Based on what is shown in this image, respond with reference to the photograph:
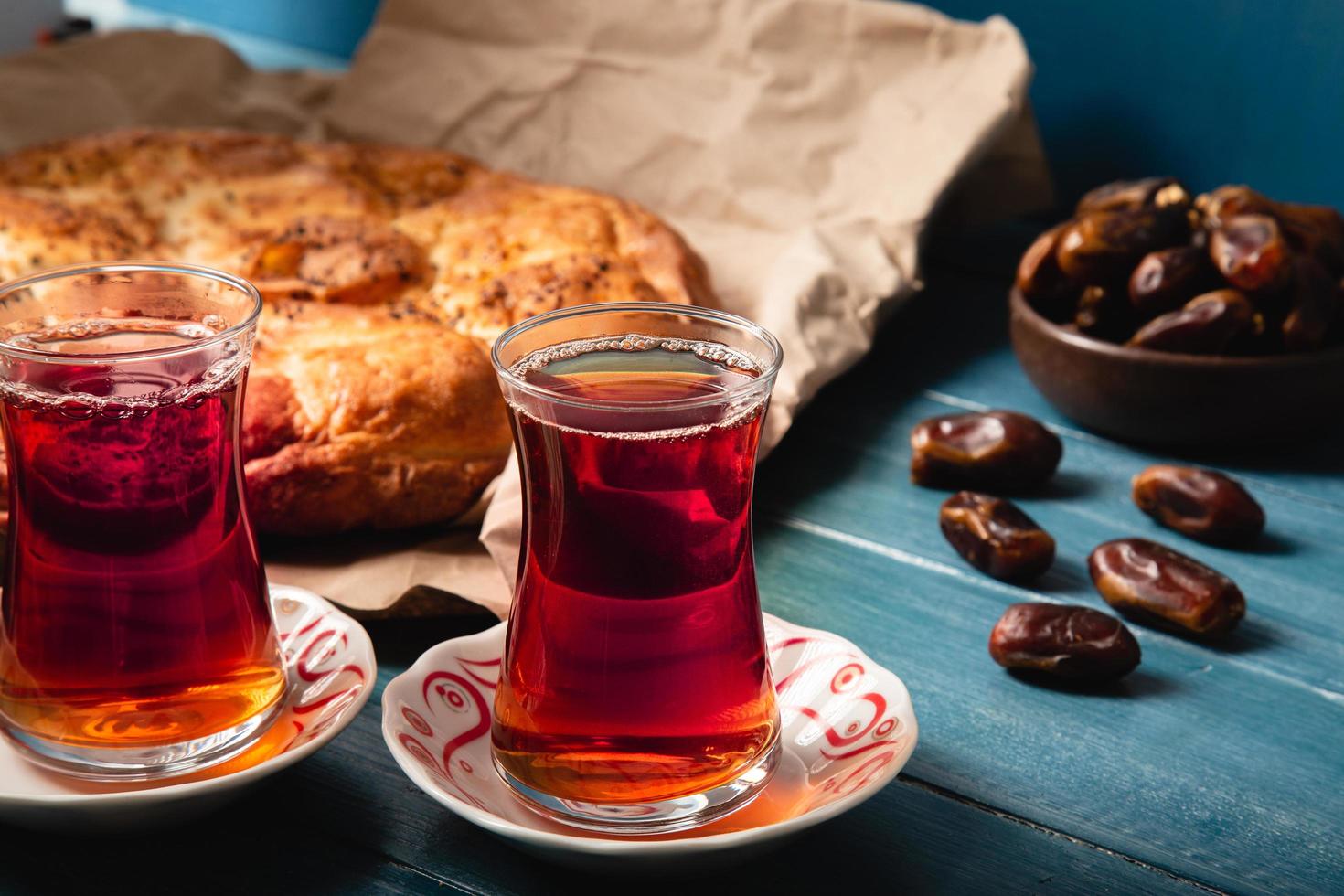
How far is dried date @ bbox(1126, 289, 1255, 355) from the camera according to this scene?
1577 mm

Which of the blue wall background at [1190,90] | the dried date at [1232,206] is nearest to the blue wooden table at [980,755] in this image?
the dried date at [1232,206]

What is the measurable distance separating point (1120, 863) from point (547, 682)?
0.45 meters

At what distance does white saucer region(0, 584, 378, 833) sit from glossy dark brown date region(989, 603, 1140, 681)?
0.58 meters

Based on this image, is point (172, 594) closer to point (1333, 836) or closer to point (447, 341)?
point (447, 341)

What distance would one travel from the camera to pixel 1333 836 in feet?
3.44

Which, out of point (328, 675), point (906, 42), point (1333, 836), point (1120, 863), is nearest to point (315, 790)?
point (328, 675)

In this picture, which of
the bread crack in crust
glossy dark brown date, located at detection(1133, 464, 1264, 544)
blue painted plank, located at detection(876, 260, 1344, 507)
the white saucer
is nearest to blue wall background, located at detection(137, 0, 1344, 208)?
blue painted plank, located at detection(876, 260, 1344, 507)

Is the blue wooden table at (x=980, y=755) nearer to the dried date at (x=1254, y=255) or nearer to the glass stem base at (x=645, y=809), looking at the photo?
the glass stem base at (x=645, y=809)

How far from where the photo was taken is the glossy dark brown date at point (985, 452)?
157 cm

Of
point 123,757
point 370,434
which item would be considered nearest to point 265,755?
point 123,757

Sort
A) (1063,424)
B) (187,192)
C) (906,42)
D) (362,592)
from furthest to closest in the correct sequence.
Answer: (906,42) → (187,192) → (1063,424) → (362,592)

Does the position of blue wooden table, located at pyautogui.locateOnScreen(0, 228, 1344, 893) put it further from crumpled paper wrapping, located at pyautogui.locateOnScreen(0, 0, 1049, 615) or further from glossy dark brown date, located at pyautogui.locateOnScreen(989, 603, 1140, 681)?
crumpled paper wrapping, located at pyautogui.locateOnScreen(0, 0, 1049, 615)

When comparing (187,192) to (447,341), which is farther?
(187,192)

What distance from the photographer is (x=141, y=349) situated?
97 cm
